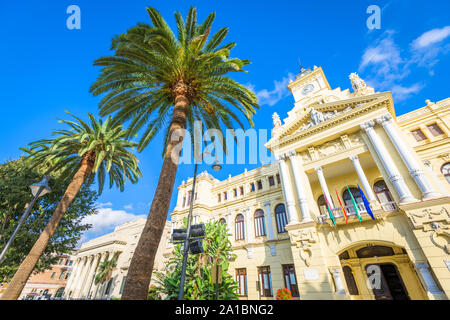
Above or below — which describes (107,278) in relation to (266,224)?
below

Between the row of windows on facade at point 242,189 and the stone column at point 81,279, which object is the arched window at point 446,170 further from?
the stone column at point 81,279

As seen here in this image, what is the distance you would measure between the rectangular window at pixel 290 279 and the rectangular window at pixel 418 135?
14.4 m

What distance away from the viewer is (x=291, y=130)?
1897 cm

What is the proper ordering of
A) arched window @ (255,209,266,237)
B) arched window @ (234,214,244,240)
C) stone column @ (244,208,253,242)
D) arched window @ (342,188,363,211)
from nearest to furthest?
arched window @ (342,188,363,211) → arched window @ (255,209,266,237) → stone column @ (244,208,253,242) → arched window @ (234,214,244,240)

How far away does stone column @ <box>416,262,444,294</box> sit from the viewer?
991 cm

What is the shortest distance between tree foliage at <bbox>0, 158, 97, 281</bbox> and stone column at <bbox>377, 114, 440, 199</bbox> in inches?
898

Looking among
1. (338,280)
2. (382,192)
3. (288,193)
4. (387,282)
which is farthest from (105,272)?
(382,192)

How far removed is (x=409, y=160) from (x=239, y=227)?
51.8ft

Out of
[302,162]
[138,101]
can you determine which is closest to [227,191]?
[302,162]

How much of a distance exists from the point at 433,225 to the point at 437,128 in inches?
372

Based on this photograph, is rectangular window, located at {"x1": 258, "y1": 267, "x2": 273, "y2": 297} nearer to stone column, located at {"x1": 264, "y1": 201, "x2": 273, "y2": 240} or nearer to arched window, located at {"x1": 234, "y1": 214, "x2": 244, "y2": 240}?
stone column, located at {"x1": 264, "y1": 201, "x2": 273, "y2": 240}

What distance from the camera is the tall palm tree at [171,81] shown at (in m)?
8.67

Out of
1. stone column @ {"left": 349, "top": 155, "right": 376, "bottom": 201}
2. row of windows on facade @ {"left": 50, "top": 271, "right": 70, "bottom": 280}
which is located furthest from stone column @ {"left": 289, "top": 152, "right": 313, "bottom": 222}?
row of windows on facade @ {"left": 50, "top": 271, "right": 70, "bottom": 280}
